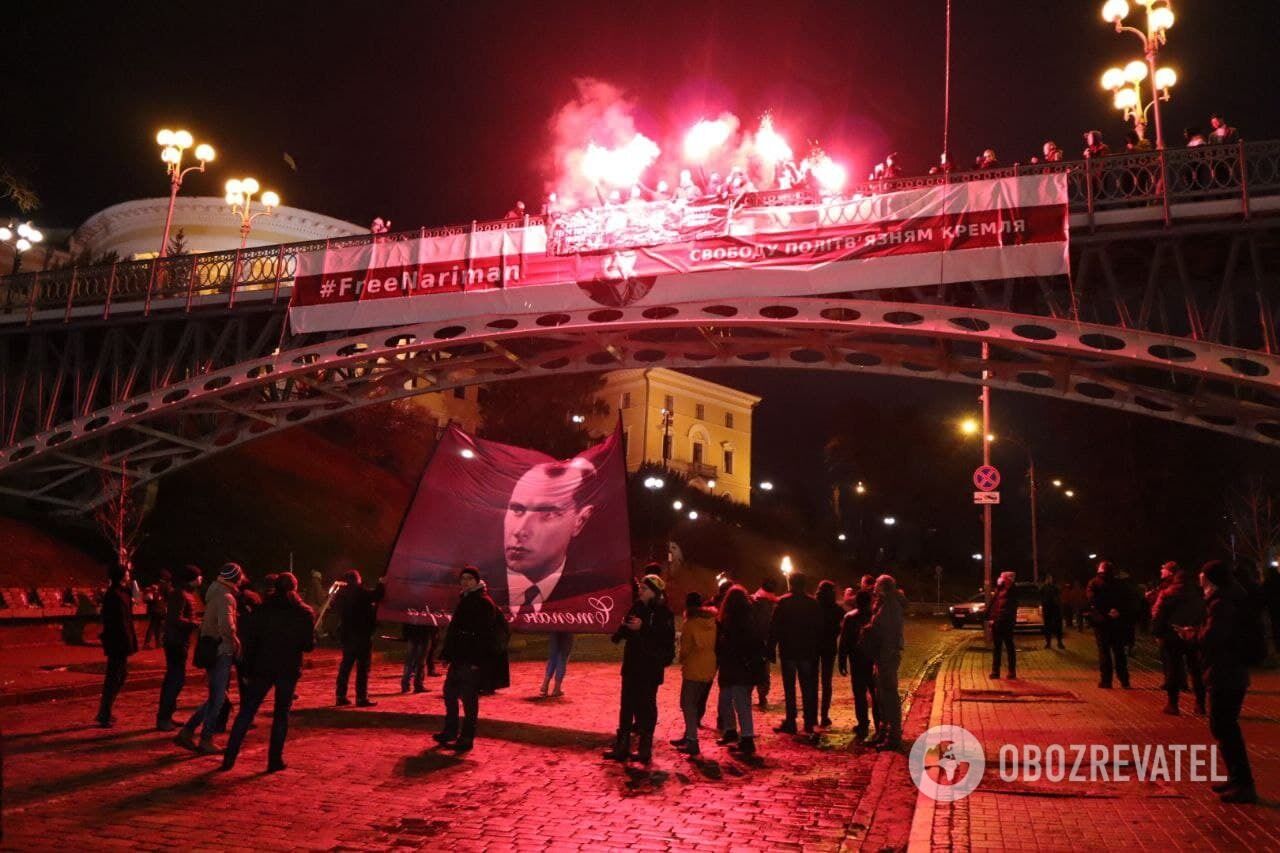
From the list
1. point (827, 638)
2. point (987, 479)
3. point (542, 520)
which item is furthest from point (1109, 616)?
point (542, 520)

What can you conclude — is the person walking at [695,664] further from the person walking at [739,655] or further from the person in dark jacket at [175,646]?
the person in dark jacket at [175,646]

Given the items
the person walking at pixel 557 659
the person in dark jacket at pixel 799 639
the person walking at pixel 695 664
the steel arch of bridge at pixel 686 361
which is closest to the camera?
the person walking at pixel 695 664

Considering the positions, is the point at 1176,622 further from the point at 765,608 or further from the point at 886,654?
the point at 765,608

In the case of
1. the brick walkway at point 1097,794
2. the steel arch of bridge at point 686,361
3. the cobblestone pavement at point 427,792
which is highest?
the steel arch of bridge at point 686,361

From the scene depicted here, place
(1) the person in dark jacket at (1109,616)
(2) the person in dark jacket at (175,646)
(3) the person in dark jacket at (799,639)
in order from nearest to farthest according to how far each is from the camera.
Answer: (2) the person in dark jacket at (175,646)
(3) the person in dark jacket at (799,639)
(1) the person in dark jacket at (1109,616)

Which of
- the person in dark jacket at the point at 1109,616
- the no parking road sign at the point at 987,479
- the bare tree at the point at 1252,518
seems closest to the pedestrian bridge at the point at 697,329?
the no parking road sign at the point at 987,479

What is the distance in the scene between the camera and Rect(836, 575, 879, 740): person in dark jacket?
950 centimetres

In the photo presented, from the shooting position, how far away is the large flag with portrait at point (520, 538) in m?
10.3

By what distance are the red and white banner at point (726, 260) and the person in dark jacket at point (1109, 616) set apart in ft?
17.2

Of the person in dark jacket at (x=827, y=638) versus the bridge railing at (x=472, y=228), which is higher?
the bridge railing at (x=472, y=228)

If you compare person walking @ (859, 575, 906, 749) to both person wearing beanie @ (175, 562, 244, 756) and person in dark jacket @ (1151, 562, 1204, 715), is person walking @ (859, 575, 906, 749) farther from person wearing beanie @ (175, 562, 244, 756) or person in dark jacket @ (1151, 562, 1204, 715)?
person wearing beanie @ (175, 562, 244, 756)

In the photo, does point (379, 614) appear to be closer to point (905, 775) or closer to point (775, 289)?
Answer: point (905, 775)

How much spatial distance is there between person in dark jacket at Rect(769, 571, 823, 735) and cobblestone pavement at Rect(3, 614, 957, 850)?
1.68 feet

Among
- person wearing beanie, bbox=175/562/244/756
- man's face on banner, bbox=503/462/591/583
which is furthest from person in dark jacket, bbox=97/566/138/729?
man's face on banner, bbox=503/462/591/583
